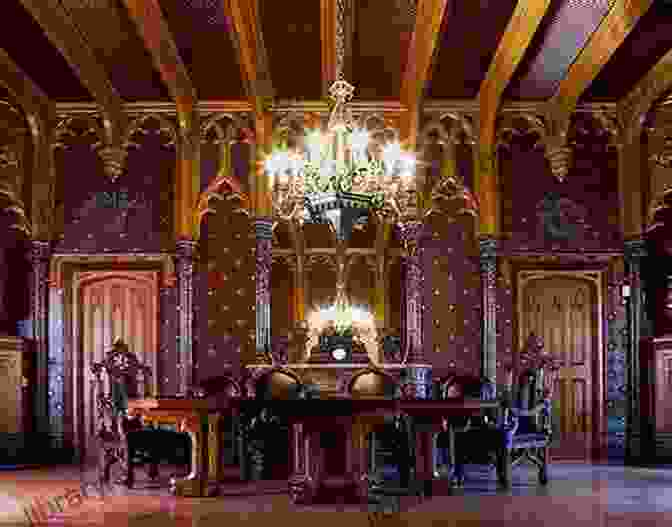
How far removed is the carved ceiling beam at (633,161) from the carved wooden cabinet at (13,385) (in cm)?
707

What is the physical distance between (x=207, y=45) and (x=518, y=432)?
488 centimetres

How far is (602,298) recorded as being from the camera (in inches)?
482

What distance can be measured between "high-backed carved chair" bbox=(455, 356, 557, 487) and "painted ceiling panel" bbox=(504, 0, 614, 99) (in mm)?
3176

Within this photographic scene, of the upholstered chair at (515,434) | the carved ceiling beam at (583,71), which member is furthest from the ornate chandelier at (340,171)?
the carved ceiling beam at (583,71)

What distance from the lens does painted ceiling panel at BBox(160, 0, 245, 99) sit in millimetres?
9554

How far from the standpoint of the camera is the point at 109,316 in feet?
40.4

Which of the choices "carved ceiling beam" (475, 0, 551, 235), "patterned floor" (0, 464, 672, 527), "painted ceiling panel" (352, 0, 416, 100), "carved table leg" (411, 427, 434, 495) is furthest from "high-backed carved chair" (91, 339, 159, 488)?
"carved ceiling beam" (475, 0, 551, 235)

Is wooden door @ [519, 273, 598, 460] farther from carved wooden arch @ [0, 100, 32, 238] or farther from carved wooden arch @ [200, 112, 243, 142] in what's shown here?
carved wooden arch @ [0, 100, 32, 238]

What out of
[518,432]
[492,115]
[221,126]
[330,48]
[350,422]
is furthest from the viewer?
[221,126]

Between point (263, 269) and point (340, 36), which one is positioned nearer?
point (340, 36)

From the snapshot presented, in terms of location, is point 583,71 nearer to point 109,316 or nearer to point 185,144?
point 185,144

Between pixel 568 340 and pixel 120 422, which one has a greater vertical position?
pixel 568 340

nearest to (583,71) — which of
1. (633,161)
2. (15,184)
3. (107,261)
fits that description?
(633,161)

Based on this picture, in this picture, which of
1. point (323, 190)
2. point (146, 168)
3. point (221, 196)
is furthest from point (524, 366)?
point (146, 168)
